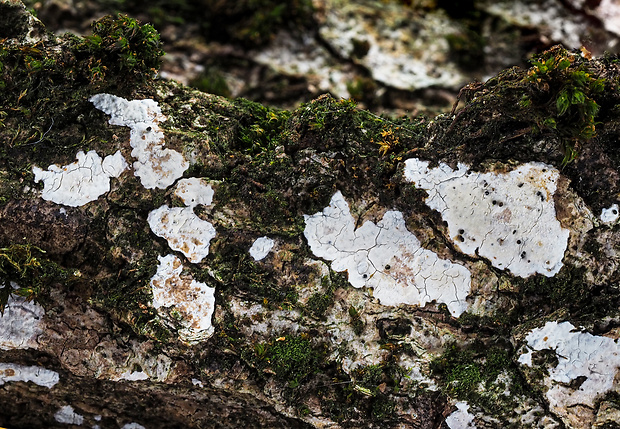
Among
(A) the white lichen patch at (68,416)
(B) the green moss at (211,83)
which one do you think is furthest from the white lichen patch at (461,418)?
(B) the green moss at (211,83)

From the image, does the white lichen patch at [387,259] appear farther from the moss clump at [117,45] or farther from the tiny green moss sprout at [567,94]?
the moss clump at [117,45]

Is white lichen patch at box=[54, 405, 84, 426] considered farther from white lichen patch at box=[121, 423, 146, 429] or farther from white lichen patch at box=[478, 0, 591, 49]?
white lichen patch at box=[478, 0, 591, 49]

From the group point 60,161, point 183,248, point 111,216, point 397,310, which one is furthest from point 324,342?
point 60,161

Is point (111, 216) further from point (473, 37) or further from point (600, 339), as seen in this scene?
point (473, 37)

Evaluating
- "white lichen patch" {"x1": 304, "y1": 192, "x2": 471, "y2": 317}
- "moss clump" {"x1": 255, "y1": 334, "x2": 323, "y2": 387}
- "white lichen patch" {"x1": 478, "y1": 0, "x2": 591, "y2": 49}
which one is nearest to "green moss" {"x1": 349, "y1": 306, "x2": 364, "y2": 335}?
"white lichen patch" {"x1": 304, "y1": 192, "x2": 471, "y2": 317}

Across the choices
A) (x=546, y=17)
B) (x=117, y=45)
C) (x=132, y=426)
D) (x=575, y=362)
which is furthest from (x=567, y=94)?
(x=546, y=17)

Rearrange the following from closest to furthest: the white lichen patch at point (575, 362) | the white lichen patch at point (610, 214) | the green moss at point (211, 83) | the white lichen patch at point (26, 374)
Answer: the white lichen patch at point (575, 362) < the white lichen patch at point (610, 214) < the white lichen patch at point (26, 374) < the green moss at point (211, 83)

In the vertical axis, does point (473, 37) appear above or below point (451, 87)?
above
